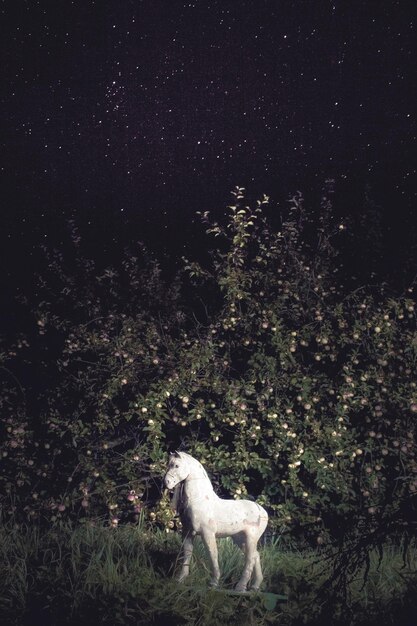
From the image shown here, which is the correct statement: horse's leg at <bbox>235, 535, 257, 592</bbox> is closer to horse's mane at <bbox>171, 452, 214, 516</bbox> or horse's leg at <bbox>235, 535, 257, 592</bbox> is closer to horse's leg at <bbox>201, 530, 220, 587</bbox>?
horse's leg at <bbox>201, 530, 220, 587</bbox>

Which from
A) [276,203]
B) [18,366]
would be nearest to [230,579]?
[18,366]

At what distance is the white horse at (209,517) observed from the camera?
12.6 ft

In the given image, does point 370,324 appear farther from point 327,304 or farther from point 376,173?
point 376,173

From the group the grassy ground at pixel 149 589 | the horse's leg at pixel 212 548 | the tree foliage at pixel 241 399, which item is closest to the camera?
the grassy ground at pixel 149 589

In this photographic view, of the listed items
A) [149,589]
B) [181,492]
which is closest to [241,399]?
[181,492]

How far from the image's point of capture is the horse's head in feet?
12.7

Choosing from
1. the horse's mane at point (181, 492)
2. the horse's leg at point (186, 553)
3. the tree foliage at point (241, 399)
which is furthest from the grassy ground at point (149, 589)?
the tree foliage at point (241, 399)

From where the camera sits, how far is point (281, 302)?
5711mm

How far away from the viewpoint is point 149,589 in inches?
151

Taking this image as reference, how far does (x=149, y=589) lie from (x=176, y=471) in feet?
1.98

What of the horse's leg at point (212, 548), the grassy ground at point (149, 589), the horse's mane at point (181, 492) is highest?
the horse's mane at point (181, 492)

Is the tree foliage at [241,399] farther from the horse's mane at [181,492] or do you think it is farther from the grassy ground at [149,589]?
the horse's mane at [181,492]

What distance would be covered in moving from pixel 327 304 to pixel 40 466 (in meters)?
2.51

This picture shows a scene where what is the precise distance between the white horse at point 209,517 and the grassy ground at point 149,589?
0.13 meters
